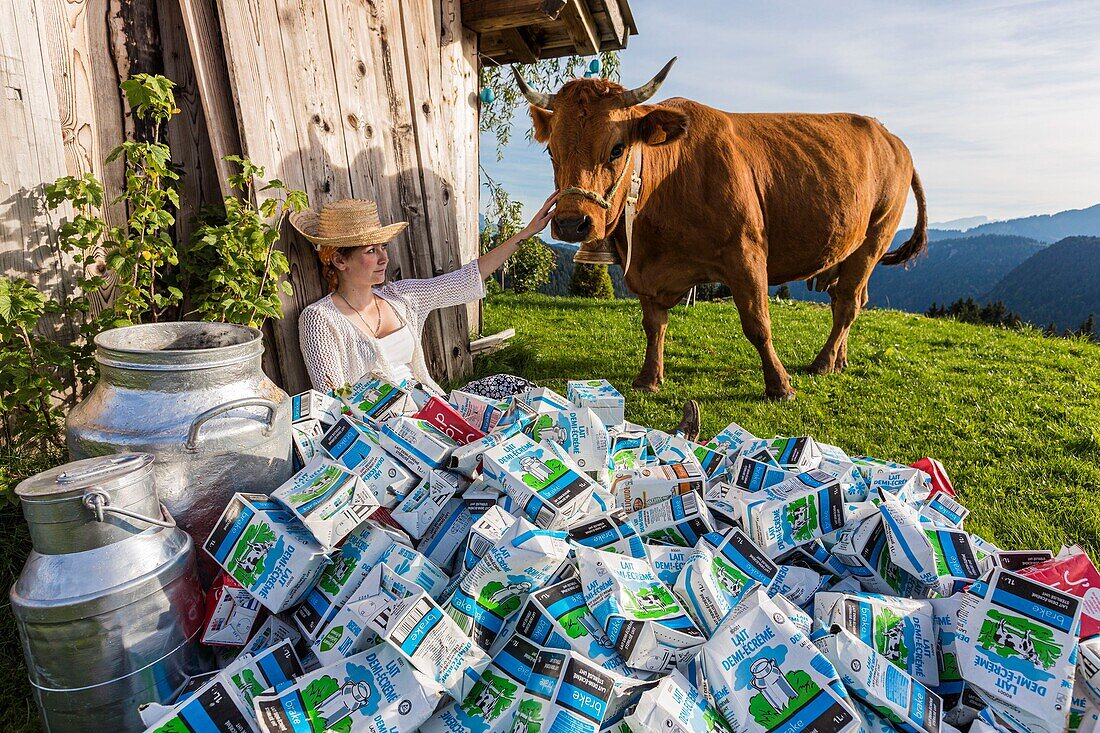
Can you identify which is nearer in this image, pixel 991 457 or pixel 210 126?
pixel 210 126

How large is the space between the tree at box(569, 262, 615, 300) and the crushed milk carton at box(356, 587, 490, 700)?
13372 mm

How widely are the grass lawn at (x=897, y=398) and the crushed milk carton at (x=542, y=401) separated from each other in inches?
72.7

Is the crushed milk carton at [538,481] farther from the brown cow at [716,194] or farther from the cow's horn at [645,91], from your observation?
the cow's horn at [645,91]

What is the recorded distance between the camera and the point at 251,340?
87.4 inches

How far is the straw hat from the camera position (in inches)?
138

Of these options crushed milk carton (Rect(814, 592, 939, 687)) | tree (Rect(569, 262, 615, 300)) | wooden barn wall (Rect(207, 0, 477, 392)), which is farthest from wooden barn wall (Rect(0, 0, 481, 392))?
tree (Rect(569, 262, 615, 300))

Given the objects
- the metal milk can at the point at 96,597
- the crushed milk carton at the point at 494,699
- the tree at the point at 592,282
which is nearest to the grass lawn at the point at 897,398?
the metal milk can at the point at 96,597

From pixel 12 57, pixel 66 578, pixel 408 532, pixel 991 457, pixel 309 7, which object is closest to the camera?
pixel 66 578

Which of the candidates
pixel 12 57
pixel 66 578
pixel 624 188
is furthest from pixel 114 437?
pixel 624 188

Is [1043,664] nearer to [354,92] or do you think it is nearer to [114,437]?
[114,437]

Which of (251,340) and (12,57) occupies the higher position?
(12,57)

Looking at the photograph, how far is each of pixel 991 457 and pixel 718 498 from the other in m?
2.93

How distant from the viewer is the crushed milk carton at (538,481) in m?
2.12

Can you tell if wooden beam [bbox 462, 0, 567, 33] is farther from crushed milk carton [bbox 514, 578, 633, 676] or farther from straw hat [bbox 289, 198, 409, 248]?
crushed milk carton [bbox 514, 578, 633, 676]
